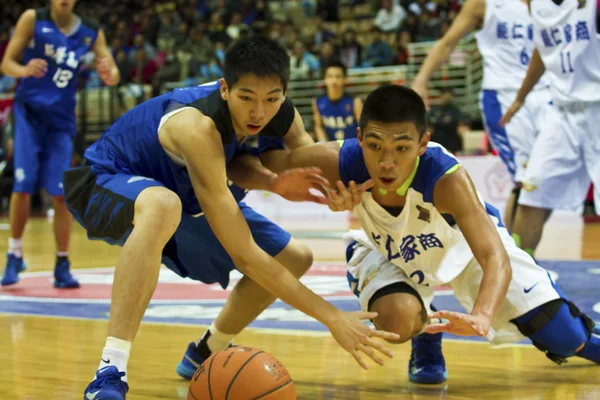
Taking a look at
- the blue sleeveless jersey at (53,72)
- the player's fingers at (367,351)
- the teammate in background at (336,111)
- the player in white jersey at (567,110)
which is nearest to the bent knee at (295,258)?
the player's fingers at (367,351)

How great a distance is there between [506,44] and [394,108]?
4.20 metres

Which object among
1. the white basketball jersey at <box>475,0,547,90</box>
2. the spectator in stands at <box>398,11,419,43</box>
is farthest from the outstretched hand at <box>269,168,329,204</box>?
the spectator in stands at <box>398,11,419,43</box>

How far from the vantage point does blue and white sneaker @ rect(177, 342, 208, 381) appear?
11.6ft

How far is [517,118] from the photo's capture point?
6797 millimetres

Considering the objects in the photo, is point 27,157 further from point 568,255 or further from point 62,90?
point 568,255

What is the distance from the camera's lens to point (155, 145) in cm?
348

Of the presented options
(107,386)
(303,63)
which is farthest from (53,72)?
(303,63)

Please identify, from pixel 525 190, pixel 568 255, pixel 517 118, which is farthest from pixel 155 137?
pixel 568 255

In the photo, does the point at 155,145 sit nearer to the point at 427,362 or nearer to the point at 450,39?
the point at 427,362

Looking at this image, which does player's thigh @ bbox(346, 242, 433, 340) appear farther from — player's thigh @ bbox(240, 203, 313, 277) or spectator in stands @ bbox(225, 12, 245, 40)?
spectator in stands @ bbox(225, 12, 245, 40)

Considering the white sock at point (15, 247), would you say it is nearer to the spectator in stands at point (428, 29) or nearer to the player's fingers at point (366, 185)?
the player's fingers at point (366, 185)

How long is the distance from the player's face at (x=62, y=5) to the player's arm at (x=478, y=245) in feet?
13.2

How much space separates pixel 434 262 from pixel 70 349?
1803 mm

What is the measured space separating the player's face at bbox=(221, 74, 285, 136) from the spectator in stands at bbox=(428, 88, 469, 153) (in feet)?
33.0
